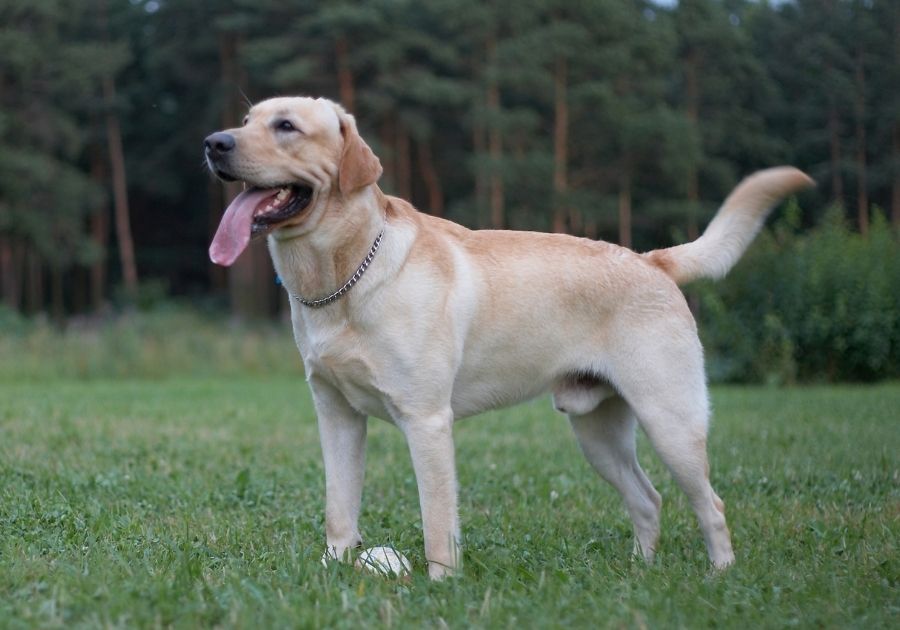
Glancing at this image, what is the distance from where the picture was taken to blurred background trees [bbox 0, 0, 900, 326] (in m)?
26.7

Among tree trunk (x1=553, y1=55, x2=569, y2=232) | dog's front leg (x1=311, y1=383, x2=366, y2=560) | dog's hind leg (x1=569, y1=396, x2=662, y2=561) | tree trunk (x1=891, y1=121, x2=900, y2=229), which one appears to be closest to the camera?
dog's front leg (x1=311, y1=383, x2=366, y2=560)

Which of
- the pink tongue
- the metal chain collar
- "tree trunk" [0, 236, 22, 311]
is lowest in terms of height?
"tree trunk" [0, 236, 22, 311]

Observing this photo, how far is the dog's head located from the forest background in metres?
12.2

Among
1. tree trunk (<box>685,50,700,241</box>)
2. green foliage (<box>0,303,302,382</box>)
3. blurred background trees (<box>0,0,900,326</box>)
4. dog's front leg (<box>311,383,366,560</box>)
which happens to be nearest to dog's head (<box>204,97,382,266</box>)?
dog's front leg (<box>311,383,366,560</box>)

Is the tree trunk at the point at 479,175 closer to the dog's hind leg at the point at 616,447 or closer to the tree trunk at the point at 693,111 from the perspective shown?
the tree trunk at the point at 693,111

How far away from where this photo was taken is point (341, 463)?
14.2 feet

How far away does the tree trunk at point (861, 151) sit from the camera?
1614 cm

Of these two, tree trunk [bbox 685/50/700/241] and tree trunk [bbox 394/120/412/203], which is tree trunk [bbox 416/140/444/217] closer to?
tree trunk [bbox 394/120/412/203]

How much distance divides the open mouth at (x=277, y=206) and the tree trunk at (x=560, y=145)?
23.6 meters

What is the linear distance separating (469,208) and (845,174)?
487 inches

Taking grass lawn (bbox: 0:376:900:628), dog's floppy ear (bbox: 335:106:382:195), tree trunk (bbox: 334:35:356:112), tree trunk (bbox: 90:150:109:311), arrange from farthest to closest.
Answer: tree trunk (bbox: 90:150:109:311)
tree trunk (bbox: 334:35:356:112)
dog's floppy ear (bbox: 335:106:382:195)
grass lawn (bbox: 0:376:900:628)

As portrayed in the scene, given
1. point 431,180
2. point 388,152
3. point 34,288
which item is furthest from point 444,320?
point 34,288

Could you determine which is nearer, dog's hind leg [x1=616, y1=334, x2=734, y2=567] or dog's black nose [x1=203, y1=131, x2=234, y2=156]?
dog's black nose [x1=203, y1=131, x2=234, y2=156]

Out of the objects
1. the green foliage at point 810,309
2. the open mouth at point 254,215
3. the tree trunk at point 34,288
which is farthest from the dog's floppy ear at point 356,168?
the tree trunk at point 34,288
